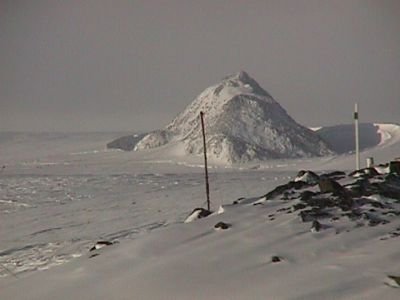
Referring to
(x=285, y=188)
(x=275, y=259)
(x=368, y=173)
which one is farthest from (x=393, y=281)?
(x=368, y=173)

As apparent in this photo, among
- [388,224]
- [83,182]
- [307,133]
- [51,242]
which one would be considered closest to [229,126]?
[307,133]

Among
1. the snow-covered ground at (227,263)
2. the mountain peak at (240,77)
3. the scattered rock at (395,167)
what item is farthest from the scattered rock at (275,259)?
the mountain peak at (240,77)

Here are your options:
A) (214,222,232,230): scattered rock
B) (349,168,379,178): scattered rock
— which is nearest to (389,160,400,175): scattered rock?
(349,168,379,178): scattered rock

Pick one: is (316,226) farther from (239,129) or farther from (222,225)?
(239,129)

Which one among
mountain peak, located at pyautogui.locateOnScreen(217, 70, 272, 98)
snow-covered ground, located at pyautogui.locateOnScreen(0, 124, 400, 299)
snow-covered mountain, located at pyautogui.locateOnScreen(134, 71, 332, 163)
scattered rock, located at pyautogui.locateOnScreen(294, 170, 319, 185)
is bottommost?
snow-covered ground, located at pyautogui.locateOnScreen(0, 124, 400, 299)

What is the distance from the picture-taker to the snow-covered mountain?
8031 cm

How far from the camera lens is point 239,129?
90.3m

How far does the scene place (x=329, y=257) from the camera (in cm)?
786

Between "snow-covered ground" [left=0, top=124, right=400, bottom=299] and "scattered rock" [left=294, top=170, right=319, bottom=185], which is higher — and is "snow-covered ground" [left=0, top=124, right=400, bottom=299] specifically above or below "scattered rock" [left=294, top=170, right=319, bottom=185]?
below

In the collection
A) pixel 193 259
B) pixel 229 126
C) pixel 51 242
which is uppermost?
pixel 229 126

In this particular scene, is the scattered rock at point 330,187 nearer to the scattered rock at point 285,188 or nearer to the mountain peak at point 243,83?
the scattered rock at point 285,188

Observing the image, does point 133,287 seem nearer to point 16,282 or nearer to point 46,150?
point 16,282

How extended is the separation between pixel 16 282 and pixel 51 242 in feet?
32.7

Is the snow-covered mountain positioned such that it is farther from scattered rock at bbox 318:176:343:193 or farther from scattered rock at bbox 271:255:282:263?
scattered rock at bbox 271:255:282:263
